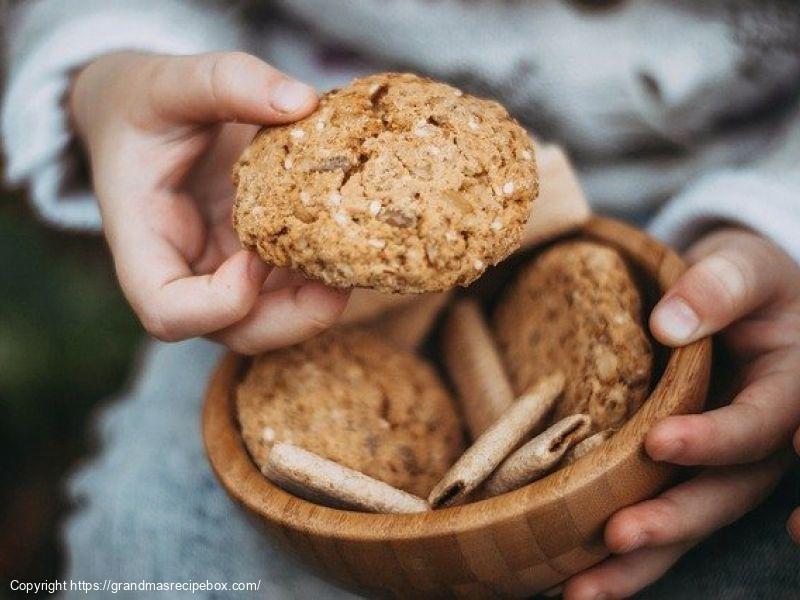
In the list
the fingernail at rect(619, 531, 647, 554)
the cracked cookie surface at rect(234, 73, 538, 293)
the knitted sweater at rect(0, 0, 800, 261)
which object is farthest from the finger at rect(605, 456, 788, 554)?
the knitted sweater at rect(0, 0, 800, 261)

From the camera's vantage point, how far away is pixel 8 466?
154cm

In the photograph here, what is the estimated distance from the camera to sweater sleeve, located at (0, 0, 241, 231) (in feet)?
3.58

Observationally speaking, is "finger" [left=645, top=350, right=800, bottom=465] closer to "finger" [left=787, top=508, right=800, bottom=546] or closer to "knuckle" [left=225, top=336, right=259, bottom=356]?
"finger" [left=787, top=508, right=800, bottom=546]

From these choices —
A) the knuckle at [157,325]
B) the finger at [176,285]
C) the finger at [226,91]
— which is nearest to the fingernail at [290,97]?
the finger at [226,91]

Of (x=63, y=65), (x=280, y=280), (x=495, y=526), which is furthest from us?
(x=63, y=65)

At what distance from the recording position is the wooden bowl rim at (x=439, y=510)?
0.61 m

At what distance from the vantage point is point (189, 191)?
961mm

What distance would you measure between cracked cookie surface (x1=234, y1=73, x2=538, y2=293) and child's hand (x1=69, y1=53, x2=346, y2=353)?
6cm

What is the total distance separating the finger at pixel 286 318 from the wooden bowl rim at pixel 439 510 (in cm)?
8

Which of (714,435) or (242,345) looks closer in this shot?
(714,435)

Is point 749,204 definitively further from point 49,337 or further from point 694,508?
point 49,337

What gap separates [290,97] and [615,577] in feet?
1.73

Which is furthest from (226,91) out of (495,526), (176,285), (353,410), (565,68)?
(565,68)

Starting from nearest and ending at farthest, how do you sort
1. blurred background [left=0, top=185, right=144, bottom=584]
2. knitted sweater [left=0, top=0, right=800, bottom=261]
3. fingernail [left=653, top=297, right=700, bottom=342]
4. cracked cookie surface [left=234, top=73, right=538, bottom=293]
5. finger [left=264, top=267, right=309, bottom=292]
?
cracked cookie surface [left=234, top=73, right=538, bottom=293], fingernail [left=653, top=297, right=700, bottom=342], finger [left=264, top=267, right=309, bottom=292], knitted sweater [left=0, top=0, right=800, bottom=261], blurred background [left=0, top=185, right=144, bottom=584]
